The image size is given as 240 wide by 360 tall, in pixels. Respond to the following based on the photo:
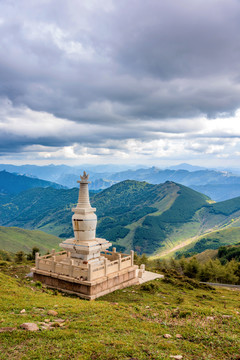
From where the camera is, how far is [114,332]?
40.9ft

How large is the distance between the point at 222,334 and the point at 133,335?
14.3 ft

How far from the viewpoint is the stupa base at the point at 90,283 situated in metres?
21.8

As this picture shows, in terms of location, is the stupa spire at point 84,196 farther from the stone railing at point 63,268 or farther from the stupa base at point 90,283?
the stupa base at point 90,283

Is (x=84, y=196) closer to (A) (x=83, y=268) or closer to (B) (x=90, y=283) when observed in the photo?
(A) (x=83, y=268)

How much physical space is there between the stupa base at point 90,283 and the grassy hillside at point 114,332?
444 cm

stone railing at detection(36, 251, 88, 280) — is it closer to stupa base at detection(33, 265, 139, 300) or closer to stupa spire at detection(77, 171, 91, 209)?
stupa base at detection(33, 265, 139, 300)

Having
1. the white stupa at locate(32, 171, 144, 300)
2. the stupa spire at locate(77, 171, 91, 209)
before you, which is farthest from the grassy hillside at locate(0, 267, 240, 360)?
the stupa spire at locate(77, 171, 91, 209)

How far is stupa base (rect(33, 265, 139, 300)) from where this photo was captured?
2178cm

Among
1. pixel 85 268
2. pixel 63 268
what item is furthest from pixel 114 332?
pixel 63 268

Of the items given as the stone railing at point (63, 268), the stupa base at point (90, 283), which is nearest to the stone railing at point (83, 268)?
the stone railing at point (63, 268)

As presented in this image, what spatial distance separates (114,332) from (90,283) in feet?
30.2

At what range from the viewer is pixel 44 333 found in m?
11.6

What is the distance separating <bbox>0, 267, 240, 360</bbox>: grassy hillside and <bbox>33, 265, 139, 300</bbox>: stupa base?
4.44 m

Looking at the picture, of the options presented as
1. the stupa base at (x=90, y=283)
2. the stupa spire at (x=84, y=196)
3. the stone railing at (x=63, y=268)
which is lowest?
the stupa base at (x=90, y=283)
